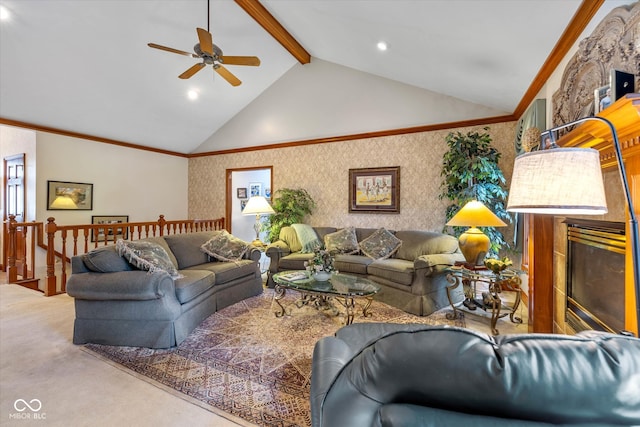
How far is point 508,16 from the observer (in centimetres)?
235

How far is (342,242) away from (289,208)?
1.35 metres

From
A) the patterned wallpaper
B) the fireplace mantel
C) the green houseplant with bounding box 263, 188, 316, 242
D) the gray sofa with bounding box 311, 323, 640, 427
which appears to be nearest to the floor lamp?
the fireplace mantel

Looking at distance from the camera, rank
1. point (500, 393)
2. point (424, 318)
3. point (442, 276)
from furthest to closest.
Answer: point (442, 276) < point (424, 318) < point (500, 393)

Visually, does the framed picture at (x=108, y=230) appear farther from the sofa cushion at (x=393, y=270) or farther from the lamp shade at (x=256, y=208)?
the sofa cushion at (x=393, y=270)

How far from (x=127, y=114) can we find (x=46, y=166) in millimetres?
1525

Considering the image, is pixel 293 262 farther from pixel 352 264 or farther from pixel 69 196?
pixel 69 196

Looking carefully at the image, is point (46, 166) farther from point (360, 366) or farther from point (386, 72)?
point (360, 366)

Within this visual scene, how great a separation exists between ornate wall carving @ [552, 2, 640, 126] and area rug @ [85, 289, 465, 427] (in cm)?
219

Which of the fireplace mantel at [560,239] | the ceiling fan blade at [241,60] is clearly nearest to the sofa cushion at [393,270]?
the fireplace mantel at [560,239]

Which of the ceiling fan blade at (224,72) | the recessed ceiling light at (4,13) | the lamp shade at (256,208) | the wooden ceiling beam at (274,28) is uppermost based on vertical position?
the wooden ceiling beam at (274,28)

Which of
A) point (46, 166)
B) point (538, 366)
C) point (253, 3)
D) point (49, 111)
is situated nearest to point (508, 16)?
point (538, 366)

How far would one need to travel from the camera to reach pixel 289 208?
5.36 m

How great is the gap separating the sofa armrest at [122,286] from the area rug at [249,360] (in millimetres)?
458

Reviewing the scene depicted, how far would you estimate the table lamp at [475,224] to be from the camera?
2.95 meters
